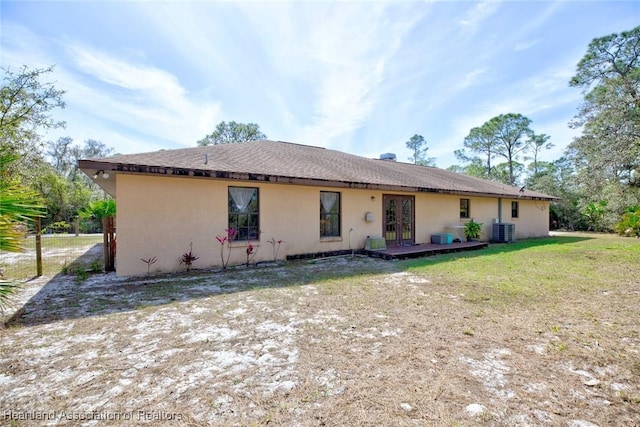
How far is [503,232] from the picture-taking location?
561 inches

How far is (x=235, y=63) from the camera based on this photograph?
36.0 feet

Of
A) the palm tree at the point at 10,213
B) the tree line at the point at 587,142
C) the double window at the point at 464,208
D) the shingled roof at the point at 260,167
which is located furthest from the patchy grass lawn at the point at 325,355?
the double window at the point at 464,208

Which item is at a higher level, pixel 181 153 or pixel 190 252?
pixel 181 153

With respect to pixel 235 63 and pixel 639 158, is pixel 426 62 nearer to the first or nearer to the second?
pixel 235 63

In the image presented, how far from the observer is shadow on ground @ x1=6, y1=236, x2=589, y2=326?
180 inches

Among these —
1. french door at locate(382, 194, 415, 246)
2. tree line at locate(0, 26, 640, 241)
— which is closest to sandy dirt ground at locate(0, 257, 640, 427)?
tree line at locate(0, 26, 640, 241)

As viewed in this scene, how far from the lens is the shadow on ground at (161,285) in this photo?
4578mm

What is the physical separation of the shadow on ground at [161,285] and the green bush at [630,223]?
48.4ft

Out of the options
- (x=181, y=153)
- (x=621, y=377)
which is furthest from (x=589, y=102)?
(x=181, y=153)

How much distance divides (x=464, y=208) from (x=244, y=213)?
412 inches

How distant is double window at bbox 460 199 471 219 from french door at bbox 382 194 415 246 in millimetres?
3383

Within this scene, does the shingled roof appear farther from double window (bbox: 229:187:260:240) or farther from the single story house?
double window (bbox: 229:187:260:240)

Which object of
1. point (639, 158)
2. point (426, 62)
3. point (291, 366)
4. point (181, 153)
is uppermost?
point (426, 62)

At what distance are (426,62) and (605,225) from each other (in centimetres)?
1846
